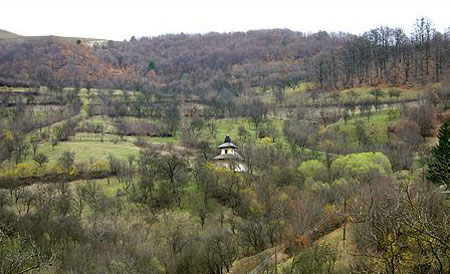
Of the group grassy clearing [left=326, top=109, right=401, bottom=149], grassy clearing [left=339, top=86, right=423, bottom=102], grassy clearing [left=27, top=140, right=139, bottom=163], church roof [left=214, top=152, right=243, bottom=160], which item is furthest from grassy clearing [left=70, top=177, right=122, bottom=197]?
grassy clearing [left=339, top=86, right=423, bottom=102]

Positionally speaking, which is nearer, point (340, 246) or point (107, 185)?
point (340, 246)

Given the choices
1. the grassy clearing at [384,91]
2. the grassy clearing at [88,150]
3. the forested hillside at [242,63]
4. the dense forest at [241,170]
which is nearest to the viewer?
the dense forest at [241,170]

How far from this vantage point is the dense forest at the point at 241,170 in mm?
23441

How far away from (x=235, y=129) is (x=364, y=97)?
28616 millimetres

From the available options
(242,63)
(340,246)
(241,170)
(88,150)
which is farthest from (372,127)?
(242,63)

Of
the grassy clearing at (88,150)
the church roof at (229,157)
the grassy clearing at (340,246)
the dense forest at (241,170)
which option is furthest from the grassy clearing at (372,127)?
the grassy clearing at (340,246)

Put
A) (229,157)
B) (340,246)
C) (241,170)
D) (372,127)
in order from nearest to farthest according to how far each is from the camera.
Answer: (340,246) < (241,170) < (229,157) < (372,127)

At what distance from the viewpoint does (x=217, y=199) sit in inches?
2068

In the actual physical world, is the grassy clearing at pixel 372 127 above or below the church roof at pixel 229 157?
above

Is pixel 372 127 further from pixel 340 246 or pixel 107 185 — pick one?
pixel 340 246

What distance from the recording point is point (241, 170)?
57.5 m

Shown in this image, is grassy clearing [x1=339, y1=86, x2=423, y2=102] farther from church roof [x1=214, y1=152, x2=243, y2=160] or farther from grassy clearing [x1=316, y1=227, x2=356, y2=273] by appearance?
grassy clearing [x1=316, y1=227, x2=356, y2=273]

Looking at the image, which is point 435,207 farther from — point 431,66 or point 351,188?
point 431,66

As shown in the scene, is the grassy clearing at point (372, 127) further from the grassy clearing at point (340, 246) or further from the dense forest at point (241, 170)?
the grassy clearing at point (340, 246)
